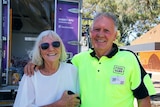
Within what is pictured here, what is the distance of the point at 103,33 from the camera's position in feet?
8.72

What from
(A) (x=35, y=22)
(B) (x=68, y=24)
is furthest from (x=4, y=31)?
(A) (x=35, y=22)

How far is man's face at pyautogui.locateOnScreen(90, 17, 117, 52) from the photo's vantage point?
2.67 meters

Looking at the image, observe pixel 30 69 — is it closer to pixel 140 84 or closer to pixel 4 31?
pixel 140 84

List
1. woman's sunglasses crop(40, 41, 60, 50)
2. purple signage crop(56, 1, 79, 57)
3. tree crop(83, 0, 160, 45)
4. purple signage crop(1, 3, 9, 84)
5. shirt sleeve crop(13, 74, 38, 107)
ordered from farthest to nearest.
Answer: tree crop(83, 0, 160, 45), purple signage crop(56, 1, 79, 57), purple signage crop(1, 3, 9, 84), woman's sunglasses crop(40, 41, 60, 50), shirt sleeve crop(13, 74, 38, 107)

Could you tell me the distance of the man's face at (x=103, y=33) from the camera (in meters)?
2.67

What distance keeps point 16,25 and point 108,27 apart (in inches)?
211

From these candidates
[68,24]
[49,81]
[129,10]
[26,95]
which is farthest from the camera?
[129,10]

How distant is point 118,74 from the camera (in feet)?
8.50

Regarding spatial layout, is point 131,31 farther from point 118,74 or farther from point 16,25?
point 118,74

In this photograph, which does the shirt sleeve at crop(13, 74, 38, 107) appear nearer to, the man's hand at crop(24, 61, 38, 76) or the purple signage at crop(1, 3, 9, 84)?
the man's hand at crop(24, 61, 38, 76)

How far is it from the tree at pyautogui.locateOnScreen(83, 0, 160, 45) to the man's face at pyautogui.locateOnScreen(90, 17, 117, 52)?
9247mm

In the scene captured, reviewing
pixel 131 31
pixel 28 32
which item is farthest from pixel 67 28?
pixel 131 31

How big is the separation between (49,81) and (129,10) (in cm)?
2170

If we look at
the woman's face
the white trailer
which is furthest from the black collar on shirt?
the white trailer
